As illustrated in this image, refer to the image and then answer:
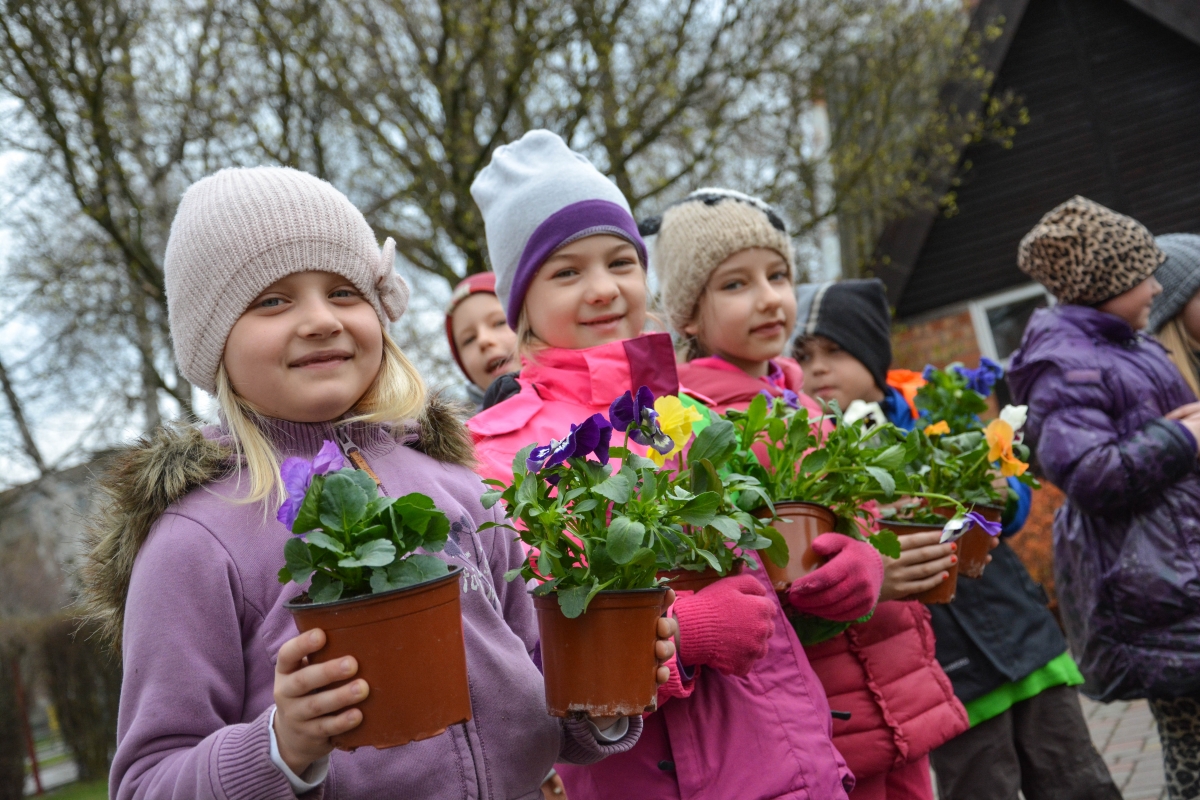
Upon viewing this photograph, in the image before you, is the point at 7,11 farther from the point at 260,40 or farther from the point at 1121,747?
the point at 1121,747

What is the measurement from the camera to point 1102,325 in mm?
3896

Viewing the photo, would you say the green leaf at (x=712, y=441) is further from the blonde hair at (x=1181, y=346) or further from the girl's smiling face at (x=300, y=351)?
the blonde hair at (x=1181, y=346)

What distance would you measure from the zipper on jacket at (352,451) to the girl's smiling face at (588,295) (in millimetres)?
785

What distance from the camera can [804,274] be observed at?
41.7ft

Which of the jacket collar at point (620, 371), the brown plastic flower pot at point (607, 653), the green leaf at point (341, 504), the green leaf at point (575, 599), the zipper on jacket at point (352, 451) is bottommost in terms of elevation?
the brown plastic flower pot at point (607, 653)

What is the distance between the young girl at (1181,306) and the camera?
429 cm

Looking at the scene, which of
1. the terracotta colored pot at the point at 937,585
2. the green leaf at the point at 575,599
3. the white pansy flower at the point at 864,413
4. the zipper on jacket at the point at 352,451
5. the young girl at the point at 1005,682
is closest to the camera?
the green leaf at the point at 575,599

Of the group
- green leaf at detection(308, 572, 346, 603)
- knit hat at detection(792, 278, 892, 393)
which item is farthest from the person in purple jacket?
green leaf at detection(308, 572, 346, 603)

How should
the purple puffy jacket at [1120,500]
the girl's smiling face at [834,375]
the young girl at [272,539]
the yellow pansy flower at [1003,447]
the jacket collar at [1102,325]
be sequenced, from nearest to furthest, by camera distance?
1. the young girl at [272,539]
2. the yellow pansy flower at [1003,447]
3. the purple puffy jacket at [1120,500]
4. the girl's smiling face at [834,375]
5. the jacket collar at [1102,325]

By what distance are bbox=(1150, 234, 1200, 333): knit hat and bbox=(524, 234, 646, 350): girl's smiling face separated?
2781 mm

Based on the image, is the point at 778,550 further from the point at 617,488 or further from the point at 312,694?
the point at 312,694

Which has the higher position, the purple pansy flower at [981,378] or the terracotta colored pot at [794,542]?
the terracotta colored pot at [794,542]

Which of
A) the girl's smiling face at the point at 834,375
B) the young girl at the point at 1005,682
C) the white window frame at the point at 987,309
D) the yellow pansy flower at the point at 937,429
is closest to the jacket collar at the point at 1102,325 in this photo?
the young girl at the point at 1005,682

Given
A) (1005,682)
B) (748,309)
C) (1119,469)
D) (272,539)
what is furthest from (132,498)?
(1119,469)
